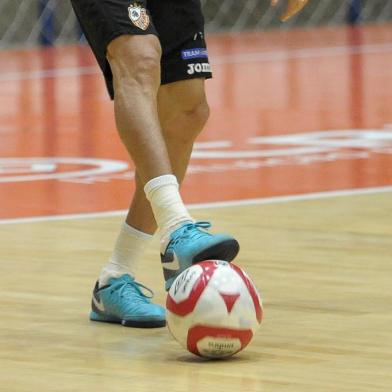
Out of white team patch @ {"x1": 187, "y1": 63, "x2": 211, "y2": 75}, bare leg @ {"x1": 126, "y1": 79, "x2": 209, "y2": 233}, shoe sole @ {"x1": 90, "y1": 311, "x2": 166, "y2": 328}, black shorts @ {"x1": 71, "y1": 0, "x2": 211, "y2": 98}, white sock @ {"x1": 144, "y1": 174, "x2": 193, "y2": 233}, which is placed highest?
black shorts @ {"x1": 71, "y1": 0, "x2": 211, "y2": 98}

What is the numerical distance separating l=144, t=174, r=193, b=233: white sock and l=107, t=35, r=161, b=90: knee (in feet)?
0.88

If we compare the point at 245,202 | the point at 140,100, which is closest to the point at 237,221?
the point at 245,202

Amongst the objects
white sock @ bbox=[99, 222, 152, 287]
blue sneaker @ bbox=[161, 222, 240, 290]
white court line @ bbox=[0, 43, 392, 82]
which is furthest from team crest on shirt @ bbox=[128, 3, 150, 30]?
white court line @ bbox=[0, 43, 392, 82]

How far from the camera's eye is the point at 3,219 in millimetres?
6230

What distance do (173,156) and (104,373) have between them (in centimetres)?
101

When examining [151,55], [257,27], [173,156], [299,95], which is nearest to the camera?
[151,55]

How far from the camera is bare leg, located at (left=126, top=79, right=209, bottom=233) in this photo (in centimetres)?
441

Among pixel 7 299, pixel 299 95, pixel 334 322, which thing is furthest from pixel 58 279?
pixel 299 95

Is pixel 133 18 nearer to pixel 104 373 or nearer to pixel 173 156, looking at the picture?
pixel 173 156

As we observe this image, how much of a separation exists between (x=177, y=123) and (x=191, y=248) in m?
0.73

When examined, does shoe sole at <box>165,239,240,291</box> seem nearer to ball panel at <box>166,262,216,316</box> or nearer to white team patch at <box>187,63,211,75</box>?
ball panel at <box>166,262,216,316</box>

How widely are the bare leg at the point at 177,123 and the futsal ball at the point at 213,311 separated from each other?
0.70 m

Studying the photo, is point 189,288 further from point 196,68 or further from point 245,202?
point 245,202

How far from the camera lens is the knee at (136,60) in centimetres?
404
